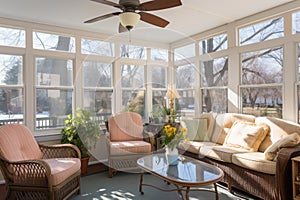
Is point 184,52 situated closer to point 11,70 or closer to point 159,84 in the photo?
point 159,84

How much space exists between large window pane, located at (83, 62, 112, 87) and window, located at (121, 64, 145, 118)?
315 millimetres

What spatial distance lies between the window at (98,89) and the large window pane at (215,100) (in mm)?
1995

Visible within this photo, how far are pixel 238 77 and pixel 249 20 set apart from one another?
0.97m

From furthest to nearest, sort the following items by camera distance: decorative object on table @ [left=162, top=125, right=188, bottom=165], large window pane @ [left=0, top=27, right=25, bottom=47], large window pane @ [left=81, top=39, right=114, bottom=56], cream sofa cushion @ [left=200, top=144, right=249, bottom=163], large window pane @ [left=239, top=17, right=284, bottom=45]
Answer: large window pane @ [left=81, top=39, right=114, bottom=56], large window pane @ [left=0, top=27, right=25, bottom=47], large window pane @ [left=239, top=17, right=284, bottom=45], cream sofa cushion @ [left=200, top=144, right=249, bottom=163], decorative object on table @ [left=162, top=125, right=188, bottom=165]

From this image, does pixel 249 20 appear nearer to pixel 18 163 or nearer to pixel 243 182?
pixel 243 182

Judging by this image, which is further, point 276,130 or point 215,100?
point 215,100

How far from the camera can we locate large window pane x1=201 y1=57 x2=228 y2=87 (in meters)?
4.42

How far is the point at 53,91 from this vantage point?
4277 millimetres

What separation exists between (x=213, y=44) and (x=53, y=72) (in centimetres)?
316

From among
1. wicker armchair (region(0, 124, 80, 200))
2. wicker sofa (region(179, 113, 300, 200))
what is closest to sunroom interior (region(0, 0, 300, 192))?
wicker sofa (region(179, 113, 300, 200))

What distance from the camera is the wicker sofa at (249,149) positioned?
2592 millimetres

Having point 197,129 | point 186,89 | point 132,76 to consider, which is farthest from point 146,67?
point 197,129

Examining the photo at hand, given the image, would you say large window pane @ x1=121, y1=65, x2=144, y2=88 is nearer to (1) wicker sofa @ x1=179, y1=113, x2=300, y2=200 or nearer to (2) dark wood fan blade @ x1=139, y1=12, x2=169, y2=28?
(1) wicker sofa @ x1=179, y1=113, x2=300, y2=200

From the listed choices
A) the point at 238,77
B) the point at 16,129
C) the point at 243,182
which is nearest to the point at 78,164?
the point at 16,129
